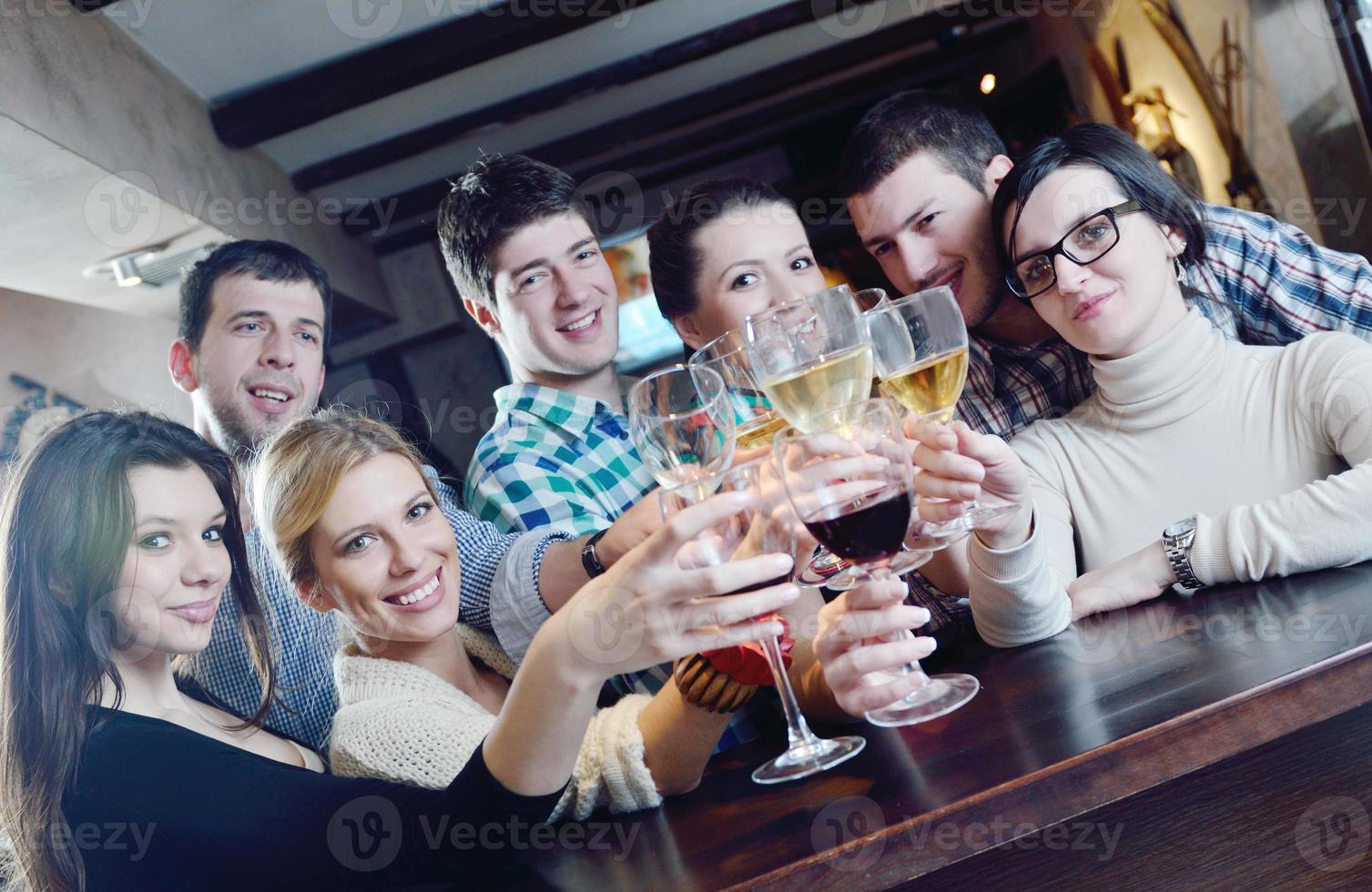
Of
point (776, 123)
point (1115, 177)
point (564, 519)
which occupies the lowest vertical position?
point (564, 519)

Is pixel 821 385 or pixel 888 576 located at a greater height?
pixel 821 385

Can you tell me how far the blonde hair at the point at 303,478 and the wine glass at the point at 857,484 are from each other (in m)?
0.79

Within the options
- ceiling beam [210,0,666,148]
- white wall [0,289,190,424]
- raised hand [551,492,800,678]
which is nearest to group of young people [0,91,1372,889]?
raised hand [551,492,800,678]

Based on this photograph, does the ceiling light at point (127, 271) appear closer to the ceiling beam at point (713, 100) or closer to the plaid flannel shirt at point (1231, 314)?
the ceiling beam at point (713, 100)

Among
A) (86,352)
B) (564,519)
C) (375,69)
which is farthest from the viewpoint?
(375,69)

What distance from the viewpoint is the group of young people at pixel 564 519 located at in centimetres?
115

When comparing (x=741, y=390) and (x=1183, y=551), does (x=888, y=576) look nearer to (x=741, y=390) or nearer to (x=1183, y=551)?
(x=741, y=390)

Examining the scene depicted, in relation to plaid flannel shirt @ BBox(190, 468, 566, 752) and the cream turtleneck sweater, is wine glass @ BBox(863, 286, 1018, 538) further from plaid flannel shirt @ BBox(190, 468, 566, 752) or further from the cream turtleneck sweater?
plaid flannel shirt @ BBox(190, 468, 566, 752)

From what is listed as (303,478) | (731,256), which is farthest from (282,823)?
(731,256)

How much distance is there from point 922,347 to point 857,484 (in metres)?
0.30

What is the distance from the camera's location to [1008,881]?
1.01m

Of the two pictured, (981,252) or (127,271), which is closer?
(981,252)

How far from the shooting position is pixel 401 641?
5.10 ft

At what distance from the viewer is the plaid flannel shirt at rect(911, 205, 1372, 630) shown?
178cm
